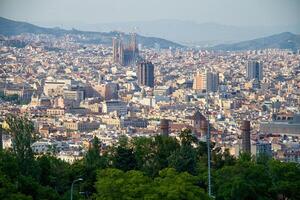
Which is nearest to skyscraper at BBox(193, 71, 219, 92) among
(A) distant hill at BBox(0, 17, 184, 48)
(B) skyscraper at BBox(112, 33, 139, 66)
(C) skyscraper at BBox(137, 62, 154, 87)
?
(C) skyscraper at BBox(137, 62, 154, 87)

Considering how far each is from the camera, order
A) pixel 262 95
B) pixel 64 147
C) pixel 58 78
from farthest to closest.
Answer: pixel 58 78 → pixel 262 95 → pixel 64 147

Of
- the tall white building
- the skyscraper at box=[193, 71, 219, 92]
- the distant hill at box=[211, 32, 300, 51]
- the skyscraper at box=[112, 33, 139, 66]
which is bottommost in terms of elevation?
the tall white building

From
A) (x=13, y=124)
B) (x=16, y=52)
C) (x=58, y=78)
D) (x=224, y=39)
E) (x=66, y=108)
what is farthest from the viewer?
(x=224, y=39)

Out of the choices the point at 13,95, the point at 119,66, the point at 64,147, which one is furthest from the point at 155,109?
the point at 119,66

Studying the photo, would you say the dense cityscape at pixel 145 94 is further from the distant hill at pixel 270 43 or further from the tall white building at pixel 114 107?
the distant hill at pixel 270 43

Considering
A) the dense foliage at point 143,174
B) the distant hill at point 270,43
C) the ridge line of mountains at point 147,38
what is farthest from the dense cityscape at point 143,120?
the distant hill at point 270,43

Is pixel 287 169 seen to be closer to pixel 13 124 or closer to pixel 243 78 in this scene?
pixel 13 124

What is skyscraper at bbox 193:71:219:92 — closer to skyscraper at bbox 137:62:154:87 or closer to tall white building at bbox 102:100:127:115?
skyscraper at bbox 137:62:154:87
